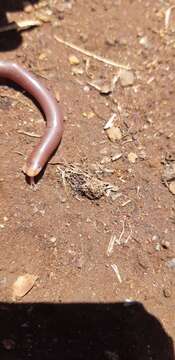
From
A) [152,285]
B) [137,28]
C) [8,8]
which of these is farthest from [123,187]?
[8,8]

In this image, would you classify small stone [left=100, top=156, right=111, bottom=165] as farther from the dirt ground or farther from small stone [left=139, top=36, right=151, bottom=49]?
small stone [left=139, top=36, right=151, bottom=49]

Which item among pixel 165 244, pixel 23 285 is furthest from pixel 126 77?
pixel 23 285

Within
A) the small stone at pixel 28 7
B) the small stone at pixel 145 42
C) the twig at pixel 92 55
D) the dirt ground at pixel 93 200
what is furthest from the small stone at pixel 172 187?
the small stone at pixel 28 7

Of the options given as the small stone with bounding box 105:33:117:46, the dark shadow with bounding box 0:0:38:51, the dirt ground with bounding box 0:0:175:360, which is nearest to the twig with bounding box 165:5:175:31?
the dirt ground with bounding box 0:0:175:360

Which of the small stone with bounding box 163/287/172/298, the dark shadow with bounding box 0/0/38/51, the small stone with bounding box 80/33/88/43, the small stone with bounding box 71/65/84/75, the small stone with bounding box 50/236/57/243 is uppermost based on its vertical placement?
the dark shadow with bounding box 0/0/38/51

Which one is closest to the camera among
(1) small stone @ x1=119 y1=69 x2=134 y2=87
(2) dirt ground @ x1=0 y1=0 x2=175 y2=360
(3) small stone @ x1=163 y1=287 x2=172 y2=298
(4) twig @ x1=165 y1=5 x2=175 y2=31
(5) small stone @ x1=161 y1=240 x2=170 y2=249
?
(2) dirt ground @ x1=0 y1=0 x2=175 y2=360
